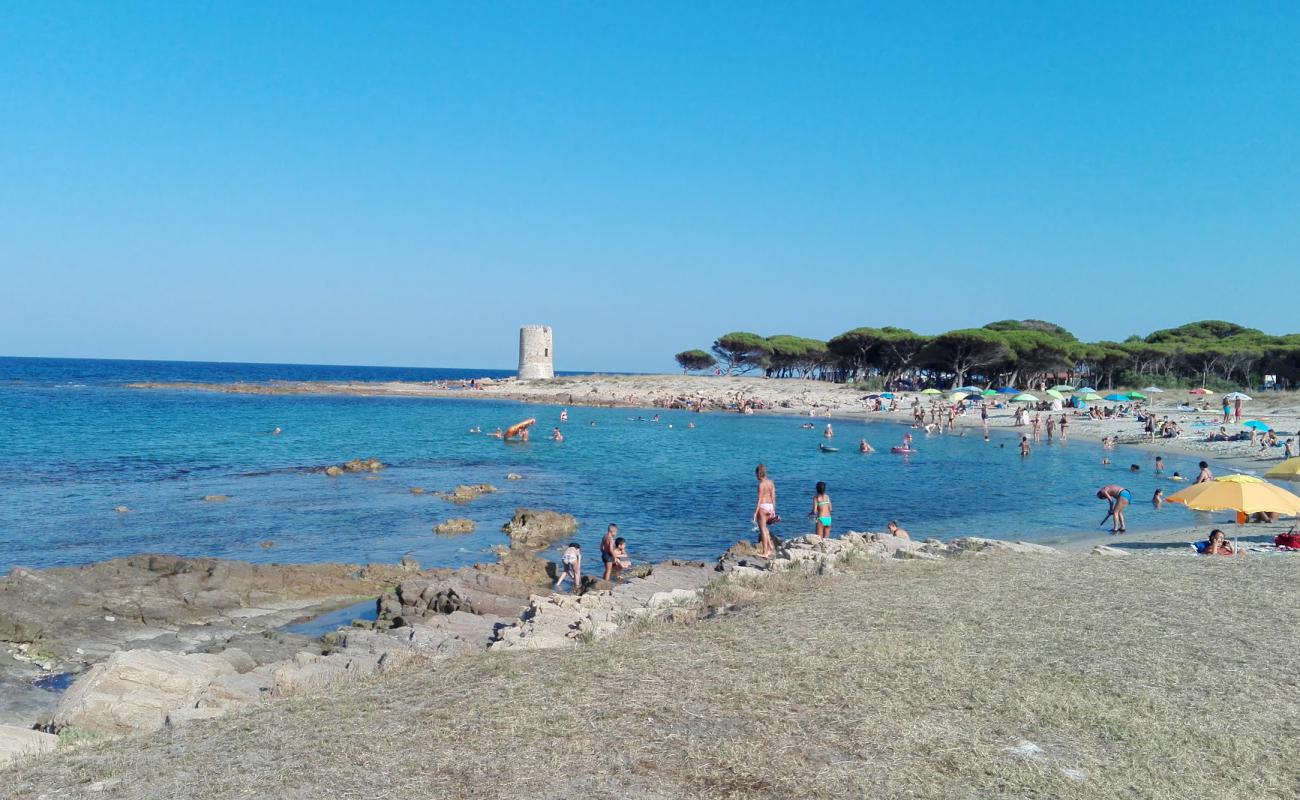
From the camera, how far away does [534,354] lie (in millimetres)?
90125

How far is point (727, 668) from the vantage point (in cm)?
726

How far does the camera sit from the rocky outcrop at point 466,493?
84.8 feet

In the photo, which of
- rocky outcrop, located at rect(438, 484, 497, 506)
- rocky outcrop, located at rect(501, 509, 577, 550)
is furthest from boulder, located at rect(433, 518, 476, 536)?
rocky outcrop, located at rect(438, 484, 497, 506)

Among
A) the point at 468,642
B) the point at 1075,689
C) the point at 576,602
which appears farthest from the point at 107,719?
the point at 1075,689

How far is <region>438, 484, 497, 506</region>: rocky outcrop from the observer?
25859mm

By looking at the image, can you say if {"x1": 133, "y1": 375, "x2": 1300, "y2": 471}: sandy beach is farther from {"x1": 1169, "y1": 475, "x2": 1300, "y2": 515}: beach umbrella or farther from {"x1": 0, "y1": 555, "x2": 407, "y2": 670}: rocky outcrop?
{"x1": 0, "y1": 555, "x2": 407, "y2": 670}: rocky outcrop

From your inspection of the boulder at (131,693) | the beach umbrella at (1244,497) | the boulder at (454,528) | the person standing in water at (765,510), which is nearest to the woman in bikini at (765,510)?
the person standing in water at (765,510)

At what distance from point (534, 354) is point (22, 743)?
277 ft

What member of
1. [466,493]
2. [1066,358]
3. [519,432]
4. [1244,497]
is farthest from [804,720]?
[1066,358]

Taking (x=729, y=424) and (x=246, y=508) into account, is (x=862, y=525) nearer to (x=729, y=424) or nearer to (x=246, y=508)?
(x=246, y=508)

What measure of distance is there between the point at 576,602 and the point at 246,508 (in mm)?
15641

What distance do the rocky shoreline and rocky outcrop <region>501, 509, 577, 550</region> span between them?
152 cm

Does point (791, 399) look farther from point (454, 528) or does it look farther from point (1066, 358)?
point (454, 528)

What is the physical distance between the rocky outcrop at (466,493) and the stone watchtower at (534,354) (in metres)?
61.6
